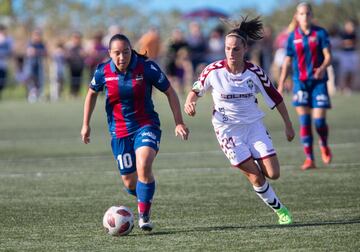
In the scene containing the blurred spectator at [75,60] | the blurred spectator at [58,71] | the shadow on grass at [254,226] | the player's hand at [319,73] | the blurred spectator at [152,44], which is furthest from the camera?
the blurred spectator at [75,60]

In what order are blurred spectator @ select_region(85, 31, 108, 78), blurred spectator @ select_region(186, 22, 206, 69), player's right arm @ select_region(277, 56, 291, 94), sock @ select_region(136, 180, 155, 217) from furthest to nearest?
blurred spectator @ select_region(186, 22, 206, 69) → blurred spectator @ select_region(85, 31, 108, 78) → player's right arm @ select_region(277, 56, 291, 94) → sock @ select_region(136, 180, 155, 217)

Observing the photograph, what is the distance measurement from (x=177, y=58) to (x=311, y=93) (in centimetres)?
1696

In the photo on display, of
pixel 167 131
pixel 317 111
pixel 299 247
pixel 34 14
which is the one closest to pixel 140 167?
pixel 299 247

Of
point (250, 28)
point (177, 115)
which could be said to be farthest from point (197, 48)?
point (177, 115)

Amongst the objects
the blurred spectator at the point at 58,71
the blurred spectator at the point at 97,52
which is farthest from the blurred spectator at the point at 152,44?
the blurred spectator at the point at 58,71

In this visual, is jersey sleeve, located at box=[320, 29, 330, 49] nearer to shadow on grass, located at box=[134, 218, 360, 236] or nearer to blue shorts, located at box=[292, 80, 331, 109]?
blue shorts, located at box=[292, 80, 331, 109]

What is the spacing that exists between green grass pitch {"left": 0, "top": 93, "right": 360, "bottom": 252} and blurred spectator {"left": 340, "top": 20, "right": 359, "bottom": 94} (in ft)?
39.7

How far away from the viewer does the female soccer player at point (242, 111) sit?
8.79 metres

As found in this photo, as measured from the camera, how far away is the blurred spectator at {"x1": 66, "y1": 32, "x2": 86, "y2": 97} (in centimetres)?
3068

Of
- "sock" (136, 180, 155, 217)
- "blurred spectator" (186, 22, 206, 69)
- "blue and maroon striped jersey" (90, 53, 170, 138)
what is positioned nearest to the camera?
"sock" (136, 180, 155, 217)

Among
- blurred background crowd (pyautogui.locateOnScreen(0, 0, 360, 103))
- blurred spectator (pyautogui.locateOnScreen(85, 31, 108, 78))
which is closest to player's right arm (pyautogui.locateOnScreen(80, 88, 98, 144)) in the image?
blurred background crowd (pyautogui.locateOnScreen(0, 0, 360, 103))

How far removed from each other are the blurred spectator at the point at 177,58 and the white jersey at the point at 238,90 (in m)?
20.8

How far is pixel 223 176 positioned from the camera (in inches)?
489

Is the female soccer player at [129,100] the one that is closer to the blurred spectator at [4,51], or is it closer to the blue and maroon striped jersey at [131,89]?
the blue and maroon striped jersey at [131,89]
